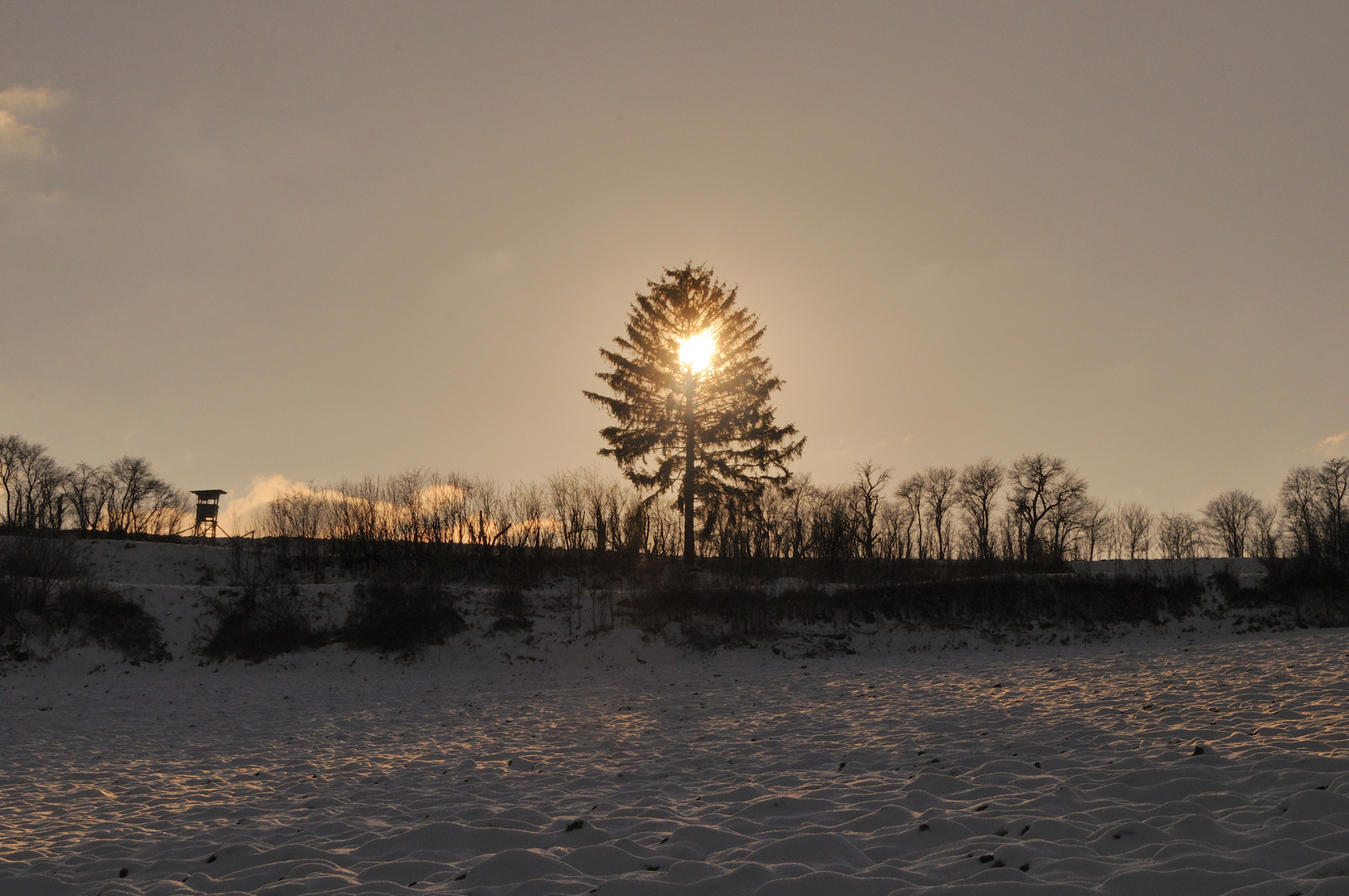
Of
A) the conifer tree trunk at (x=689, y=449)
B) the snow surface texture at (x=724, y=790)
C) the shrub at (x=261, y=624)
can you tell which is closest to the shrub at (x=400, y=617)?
the shrub at (x=261, y=624)

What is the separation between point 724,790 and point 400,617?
61.4ft

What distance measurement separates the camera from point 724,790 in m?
7.36

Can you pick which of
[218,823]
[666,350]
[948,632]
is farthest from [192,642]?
[948,632]

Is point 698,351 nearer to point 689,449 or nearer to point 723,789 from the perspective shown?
point 689,449

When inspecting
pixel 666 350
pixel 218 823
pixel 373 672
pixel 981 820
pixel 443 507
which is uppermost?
pixel 666 350

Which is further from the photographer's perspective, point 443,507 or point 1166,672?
point 443,507

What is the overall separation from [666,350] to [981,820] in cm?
2917

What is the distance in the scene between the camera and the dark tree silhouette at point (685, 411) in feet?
108

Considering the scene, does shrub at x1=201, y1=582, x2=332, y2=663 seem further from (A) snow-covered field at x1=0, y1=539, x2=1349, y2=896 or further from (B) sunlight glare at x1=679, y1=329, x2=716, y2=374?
(B) sunlight glare at x1=679, y1=329, x2=716, y2=374

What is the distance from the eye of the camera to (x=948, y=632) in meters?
23.7

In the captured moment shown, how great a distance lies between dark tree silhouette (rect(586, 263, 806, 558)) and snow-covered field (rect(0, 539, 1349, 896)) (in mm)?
17367

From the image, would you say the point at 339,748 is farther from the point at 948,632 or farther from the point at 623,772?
the point at 948,632

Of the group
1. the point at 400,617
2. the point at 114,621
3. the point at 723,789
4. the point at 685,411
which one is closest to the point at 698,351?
the point at 685,411

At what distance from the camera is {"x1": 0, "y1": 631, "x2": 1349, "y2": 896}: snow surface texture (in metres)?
4.84
